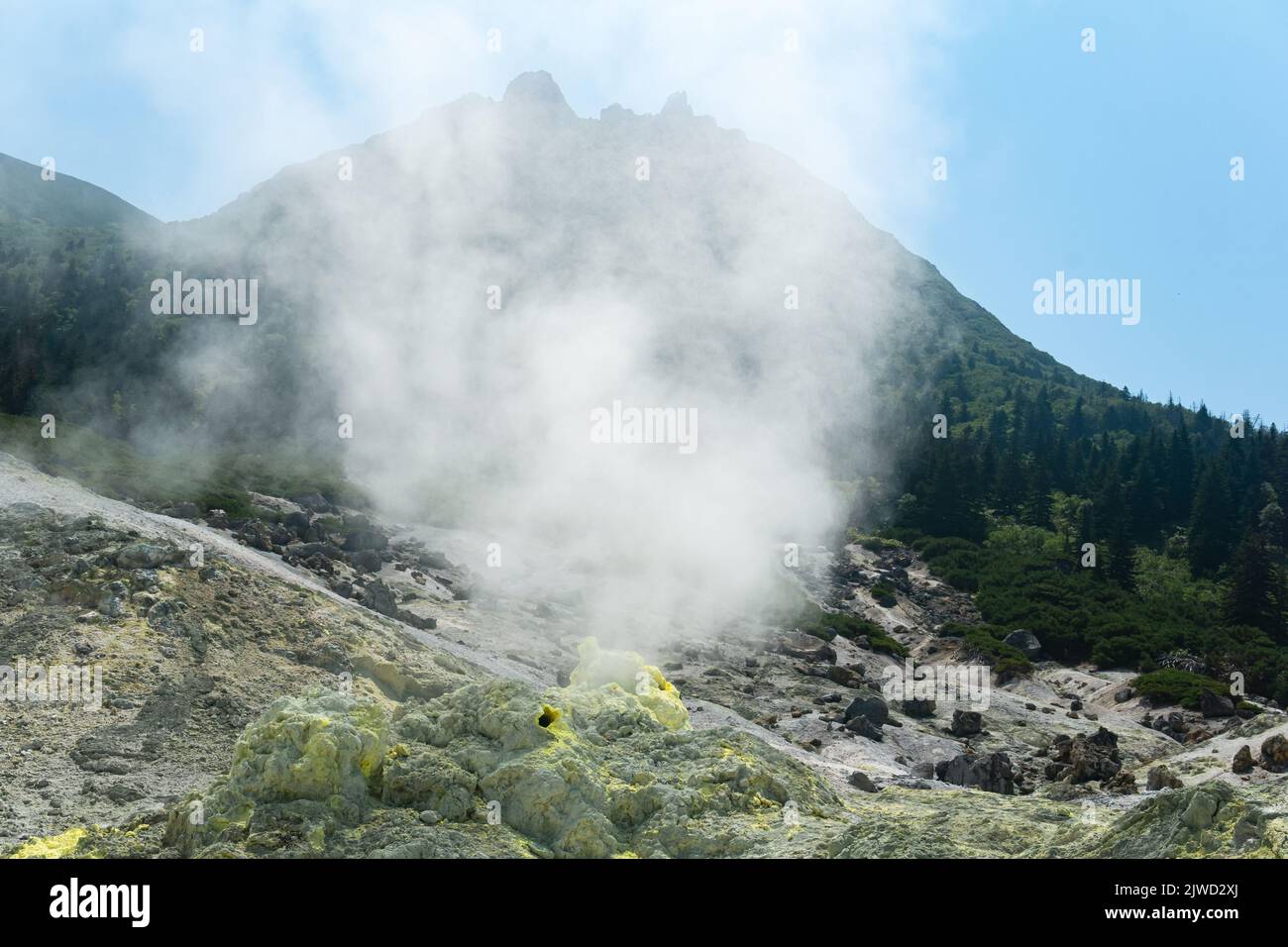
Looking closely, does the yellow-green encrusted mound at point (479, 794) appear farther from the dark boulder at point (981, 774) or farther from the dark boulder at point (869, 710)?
the dark boulder at point (869, 710)

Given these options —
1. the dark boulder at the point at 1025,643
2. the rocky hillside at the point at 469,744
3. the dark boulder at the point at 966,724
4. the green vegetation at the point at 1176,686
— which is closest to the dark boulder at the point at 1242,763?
the rocky hillside at the point at 469,744

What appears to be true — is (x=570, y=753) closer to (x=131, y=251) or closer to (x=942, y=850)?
(x=942, y=850)

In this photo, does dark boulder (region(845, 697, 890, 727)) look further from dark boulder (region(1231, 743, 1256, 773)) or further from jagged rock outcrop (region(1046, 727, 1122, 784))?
dark boulder (region(1231, 743, 1256, 773))

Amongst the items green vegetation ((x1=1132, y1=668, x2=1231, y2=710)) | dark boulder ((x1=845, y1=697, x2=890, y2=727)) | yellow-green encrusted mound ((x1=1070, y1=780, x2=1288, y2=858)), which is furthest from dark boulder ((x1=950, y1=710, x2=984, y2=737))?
yellow-green encrusted mound ((x1=1070, y1=780, x2=1288, y2=858))

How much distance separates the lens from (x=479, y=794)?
6.80 metres

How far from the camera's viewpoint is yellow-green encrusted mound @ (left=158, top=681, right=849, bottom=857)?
6.24m

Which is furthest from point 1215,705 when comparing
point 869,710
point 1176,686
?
point 869,710

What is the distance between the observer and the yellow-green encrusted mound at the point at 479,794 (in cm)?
624

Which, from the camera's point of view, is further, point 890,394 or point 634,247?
point 634,247

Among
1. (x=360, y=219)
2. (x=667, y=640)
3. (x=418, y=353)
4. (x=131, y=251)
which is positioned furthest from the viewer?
(x=360, y=219)
